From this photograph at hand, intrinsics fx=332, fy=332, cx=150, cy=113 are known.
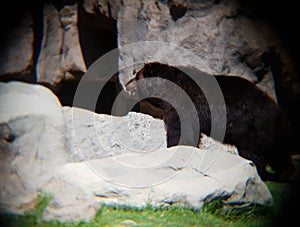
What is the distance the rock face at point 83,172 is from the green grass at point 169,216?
6 cm

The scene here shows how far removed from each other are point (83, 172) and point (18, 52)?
5.72 ft

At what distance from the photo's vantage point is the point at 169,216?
2480mm

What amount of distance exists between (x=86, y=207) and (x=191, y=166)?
1.07 metres

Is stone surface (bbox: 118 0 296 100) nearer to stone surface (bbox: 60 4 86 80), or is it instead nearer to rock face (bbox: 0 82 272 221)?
stone surface (bbox: 60 4 86 80)

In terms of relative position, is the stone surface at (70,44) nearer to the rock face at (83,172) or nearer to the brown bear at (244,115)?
the rock face at (83,172)

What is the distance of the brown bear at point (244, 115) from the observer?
10.7 ft

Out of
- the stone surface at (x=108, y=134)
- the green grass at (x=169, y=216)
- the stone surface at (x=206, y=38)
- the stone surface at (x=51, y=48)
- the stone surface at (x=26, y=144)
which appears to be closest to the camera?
the green grass at (x=169, y=216)

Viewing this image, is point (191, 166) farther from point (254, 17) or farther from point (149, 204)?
point (254, 17)

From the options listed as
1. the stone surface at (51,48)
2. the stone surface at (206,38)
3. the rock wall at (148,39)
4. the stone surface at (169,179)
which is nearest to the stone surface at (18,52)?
the rock wall at (148,39)

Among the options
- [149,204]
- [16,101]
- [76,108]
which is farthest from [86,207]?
→ [76,108]

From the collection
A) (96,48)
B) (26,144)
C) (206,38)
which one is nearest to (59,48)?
(96,48)

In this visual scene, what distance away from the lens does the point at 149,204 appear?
256cm

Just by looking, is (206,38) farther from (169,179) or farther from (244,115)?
(169,179)

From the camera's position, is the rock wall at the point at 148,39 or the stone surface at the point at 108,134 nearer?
the rock wall at the point at 148,39
